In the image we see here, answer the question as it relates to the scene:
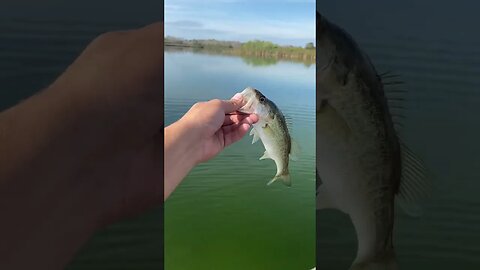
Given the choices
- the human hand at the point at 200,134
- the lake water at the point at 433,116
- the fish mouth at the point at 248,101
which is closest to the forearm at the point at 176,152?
the human hand at the point at 200,134

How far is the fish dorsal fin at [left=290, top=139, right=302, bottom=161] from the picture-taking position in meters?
2.56

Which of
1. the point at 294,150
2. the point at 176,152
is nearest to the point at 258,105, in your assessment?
the point at 294,150

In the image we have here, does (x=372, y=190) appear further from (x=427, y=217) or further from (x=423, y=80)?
(x=423, y=80)

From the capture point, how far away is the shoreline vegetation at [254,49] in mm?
2484

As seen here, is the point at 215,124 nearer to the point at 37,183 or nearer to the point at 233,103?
the point at 233,103

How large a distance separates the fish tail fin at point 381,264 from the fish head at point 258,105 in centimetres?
73

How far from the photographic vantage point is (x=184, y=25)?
2.42m

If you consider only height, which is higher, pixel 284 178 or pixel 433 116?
pixel 433 116

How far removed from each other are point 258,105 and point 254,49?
1.02 feet

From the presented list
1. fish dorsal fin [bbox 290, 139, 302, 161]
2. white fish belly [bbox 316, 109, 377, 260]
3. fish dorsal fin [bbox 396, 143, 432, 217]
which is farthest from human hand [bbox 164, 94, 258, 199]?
fish dorsal fin [bbox 396, 143, 432, 217]

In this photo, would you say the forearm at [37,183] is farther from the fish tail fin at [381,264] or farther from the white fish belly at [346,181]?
the fish tail fin at [381,264]

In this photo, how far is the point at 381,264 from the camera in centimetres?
247

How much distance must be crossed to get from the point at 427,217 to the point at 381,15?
912 mm

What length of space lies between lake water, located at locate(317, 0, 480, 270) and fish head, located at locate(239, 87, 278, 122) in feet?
1.55
